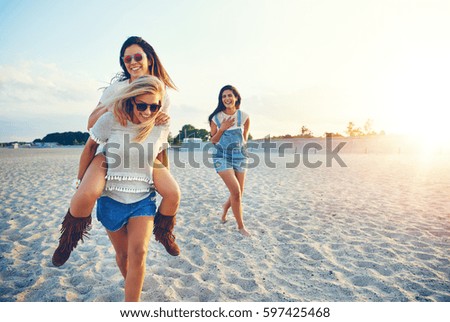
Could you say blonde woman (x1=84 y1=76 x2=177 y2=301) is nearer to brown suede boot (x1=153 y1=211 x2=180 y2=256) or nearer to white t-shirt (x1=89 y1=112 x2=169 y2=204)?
white t-shirt (x1=89 y1=112 x2=169 y2=204)

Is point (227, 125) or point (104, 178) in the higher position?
point (227, 125)

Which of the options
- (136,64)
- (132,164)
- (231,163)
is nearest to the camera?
(132,164)

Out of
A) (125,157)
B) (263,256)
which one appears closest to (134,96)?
(125,157)

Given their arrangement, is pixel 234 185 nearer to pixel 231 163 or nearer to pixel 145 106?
pixel 231 163

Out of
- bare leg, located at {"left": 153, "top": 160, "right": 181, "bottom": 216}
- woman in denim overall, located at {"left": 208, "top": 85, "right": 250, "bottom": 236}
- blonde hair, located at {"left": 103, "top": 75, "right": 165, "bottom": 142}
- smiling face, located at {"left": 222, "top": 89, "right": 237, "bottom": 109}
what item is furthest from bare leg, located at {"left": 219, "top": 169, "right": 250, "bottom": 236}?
blonde hair, located at {"left": 103, "top": 75, "right": 165, "bottom": 142}

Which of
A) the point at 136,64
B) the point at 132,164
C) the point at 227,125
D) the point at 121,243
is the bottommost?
the point at 121,243

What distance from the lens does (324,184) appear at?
8750 mm

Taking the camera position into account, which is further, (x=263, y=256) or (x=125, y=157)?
(x=263, y=256)

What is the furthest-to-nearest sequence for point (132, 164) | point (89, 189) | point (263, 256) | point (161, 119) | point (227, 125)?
point (227, 125)
point (263, 256)
point (161, 119)
point (132, 164)
point (89, 189)

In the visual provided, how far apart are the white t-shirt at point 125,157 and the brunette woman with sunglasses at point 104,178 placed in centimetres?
6

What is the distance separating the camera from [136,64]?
7.08 ft

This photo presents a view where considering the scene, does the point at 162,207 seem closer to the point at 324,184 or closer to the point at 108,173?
the point at 108,173

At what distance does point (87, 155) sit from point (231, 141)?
2.36 meters

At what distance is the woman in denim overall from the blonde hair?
1995 millimetres
